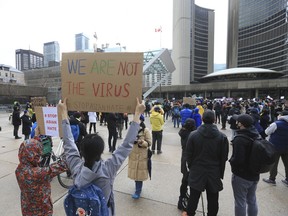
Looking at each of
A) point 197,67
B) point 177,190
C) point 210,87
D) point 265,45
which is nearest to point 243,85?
point 210,87

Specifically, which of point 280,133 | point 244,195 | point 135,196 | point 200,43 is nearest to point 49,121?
point 135,196

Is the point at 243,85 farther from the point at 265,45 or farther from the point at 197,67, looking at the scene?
the point at 197,67

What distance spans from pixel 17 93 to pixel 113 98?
4131 cm

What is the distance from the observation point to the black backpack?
236 cm

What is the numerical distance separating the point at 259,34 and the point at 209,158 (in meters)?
104

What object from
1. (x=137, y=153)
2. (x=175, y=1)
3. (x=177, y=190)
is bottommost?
(x=177, y=190)

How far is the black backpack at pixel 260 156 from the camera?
2359 mm

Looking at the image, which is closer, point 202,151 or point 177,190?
point 202,151

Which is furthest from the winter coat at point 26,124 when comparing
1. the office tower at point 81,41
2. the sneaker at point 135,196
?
the office tower at point 81,41

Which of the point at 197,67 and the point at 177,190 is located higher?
the point at 197,67

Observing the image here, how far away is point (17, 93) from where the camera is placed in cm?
3581

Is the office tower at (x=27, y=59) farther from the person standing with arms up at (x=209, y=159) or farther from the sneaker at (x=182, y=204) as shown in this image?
the person standing with arms up at (x=209, y=159)

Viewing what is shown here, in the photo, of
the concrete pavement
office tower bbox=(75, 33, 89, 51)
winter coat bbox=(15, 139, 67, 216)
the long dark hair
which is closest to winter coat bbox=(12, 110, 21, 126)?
the concrete pavement

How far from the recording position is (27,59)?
4899 inches
